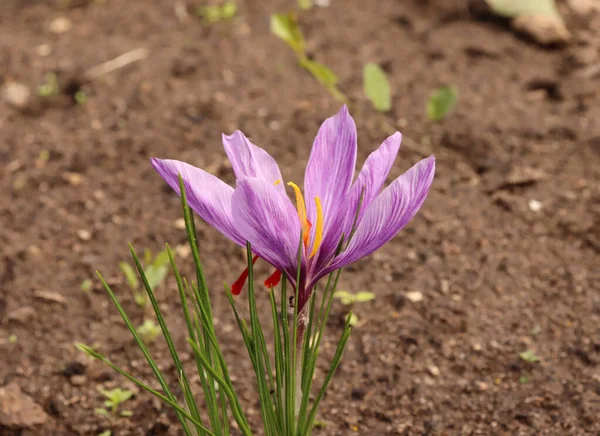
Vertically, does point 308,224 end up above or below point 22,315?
above

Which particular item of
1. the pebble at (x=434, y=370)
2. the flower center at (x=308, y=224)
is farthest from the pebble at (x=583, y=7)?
the flower center at (x=308, y=224)

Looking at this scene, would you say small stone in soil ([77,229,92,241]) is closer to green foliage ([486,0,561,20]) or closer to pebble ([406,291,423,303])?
pebble ([406,291,423,303])

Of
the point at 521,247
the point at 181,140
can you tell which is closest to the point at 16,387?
the point at 181,140

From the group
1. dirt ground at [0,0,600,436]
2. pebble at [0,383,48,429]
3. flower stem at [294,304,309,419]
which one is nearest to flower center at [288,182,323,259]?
flower stem at [294,304,309,419]

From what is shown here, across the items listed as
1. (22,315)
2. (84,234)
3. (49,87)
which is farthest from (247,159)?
(49,87)

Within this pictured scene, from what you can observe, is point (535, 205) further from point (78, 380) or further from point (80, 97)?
point (80, 97)

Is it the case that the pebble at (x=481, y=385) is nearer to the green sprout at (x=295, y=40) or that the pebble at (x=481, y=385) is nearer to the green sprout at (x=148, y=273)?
the green sprout at (x=148, y=273)
